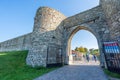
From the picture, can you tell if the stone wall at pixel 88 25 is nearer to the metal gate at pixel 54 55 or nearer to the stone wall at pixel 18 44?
the metal gate at pixel 54 55

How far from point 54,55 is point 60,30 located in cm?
291

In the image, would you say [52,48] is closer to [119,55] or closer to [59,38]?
[59,38]

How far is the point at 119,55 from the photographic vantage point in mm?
5348

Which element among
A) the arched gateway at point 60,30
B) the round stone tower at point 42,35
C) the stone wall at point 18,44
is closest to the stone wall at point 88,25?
the arched gateway at point 60,30

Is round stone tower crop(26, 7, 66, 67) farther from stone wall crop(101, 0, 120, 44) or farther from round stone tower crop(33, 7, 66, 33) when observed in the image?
stone wall crop(101, 0, 120, 44)

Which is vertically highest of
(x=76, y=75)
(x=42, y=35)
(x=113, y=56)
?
(x=42, y=35)

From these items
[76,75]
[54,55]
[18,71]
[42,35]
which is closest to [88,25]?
[54,55]

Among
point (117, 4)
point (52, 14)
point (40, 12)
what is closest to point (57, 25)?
point (52, 14)

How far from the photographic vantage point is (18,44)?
18.2m

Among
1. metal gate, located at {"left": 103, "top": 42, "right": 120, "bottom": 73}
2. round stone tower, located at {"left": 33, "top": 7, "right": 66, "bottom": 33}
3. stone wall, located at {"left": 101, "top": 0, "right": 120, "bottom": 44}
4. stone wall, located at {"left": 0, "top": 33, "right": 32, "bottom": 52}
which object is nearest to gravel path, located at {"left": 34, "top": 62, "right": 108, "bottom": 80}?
metal gate, located at {"left": 103, "top": 42, "right": 120, "bottom": 73}

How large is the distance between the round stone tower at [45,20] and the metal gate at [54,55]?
1.81m

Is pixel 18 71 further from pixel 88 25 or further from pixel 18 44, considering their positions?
pixel 18 44

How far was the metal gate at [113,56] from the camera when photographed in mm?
5363

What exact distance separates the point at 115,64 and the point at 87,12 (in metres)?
5.45
